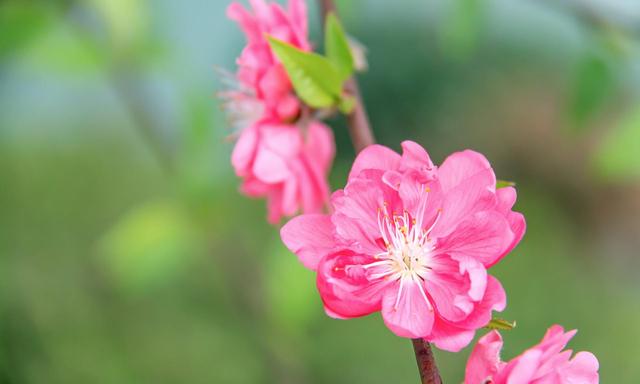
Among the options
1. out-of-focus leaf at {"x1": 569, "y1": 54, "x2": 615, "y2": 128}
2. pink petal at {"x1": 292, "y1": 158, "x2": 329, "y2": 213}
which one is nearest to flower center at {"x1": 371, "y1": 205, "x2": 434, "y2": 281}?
pink petal at {"x1": 292, "y1": 158, "x2": 329, "y2": 213}

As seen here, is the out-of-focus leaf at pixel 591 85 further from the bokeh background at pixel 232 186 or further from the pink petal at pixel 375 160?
the pink petal at pixel 375 160

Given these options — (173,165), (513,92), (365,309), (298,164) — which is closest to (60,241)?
(173,165)

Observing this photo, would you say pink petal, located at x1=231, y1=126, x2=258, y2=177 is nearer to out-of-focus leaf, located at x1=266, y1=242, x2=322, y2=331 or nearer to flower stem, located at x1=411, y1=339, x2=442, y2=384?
flower stem, located at x1=411, y1=339, x2=442, y2=384

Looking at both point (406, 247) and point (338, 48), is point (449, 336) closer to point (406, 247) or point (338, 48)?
point (406, 247)

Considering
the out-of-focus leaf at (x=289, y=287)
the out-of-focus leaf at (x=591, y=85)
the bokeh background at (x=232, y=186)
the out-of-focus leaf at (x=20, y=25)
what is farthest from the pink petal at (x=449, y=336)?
the out-of-focus leaf at (x=20, y=25)

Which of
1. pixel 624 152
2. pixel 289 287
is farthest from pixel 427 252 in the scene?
pixel 289 287
